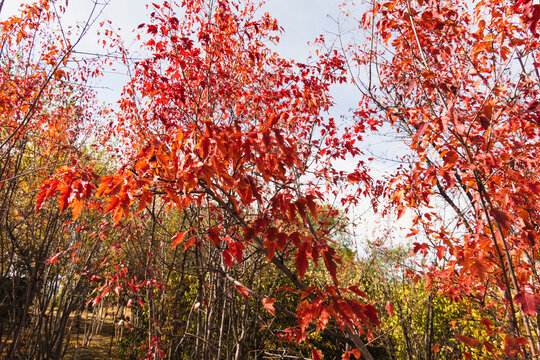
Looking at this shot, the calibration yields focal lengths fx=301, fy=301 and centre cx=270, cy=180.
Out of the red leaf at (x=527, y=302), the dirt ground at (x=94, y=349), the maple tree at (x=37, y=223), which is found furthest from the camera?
the dirt ground at (x=94, y=349)

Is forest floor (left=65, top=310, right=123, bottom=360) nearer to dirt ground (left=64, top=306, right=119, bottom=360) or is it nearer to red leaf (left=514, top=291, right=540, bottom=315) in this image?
dirt ground (left=64, top=306, right=119, bottom=360)

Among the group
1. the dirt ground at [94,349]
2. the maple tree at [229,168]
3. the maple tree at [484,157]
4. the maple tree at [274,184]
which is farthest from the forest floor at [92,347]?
the maple tree at [484,157]

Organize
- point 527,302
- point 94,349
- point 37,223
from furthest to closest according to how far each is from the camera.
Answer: point 94,349 → point 37,223 → point 527,302

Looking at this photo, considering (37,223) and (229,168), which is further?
(37,223)

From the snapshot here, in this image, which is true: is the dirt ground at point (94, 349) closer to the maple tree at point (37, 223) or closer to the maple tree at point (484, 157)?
the maple tree at point (37, 223)

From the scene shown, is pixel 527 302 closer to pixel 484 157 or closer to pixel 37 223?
pixel 484 157

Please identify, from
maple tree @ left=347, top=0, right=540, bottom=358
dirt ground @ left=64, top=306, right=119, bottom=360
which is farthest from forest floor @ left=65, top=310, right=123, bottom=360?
maple tree @ left=347, top=0, right=540, bottom=358

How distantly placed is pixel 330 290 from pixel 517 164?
3.20 metres

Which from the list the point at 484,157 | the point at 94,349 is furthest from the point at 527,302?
the point at 94,349

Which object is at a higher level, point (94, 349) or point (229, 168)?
point (229, 168)

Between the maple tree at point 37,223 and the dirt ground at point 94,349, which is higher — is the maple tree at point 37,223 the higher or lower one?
the higher one

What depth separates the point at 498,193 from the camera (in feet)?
7.29

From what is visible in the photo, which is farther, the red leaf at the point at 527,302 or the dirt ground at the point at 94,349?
the dirt ground at the point at 94,349

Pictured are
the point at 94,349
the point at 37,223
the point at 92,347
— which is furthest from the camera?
the point at 92,347
